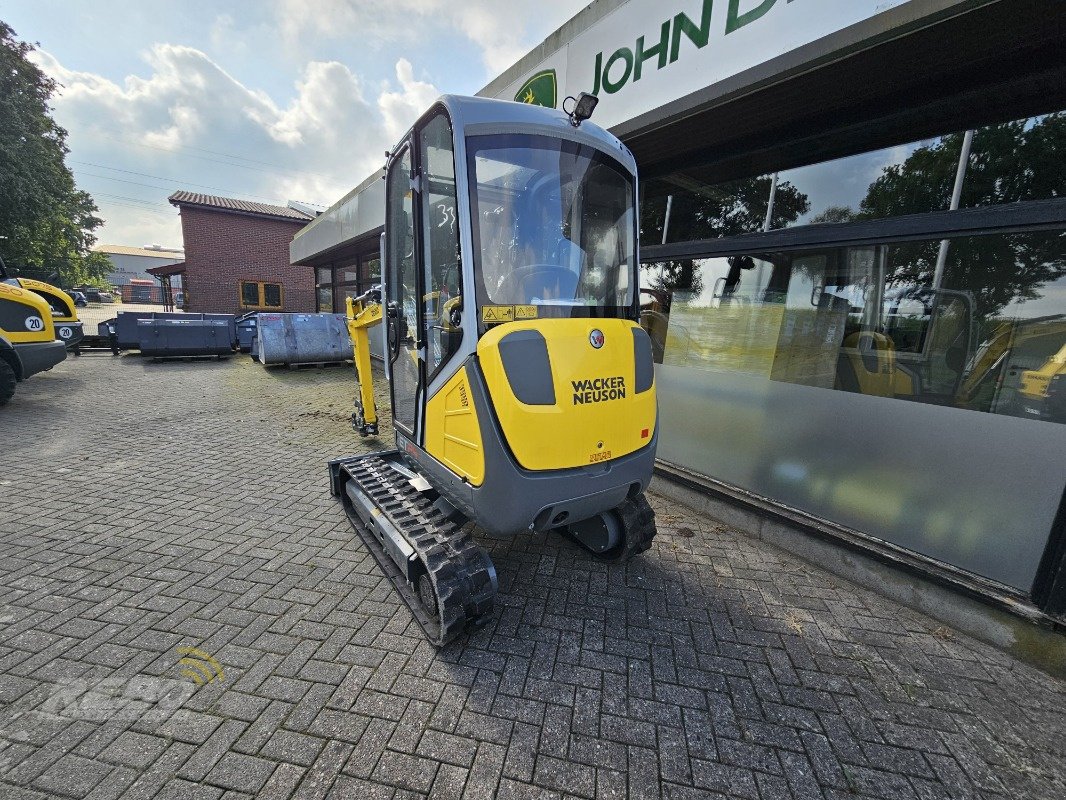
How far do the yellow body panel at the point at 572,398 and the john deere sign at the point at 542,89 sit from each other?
12.5 feet

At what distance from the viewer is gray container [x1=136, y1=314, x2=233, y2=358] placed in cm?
Answer: 1156

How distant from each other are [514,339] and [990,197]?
3.17 meters

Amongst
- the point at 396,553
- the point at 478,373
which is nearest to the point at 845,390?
the point at 478,373

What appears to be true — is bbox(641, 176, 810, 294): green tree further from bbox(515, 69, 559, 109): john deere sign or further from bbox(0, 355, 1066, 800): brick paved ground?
bbox(0, 355, 1066, 800): brick paved ground

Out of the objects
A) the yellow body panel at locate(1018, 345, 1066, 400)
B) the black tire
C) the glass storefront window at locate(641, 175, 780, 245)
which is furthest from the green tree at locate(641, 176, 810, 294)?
the black tire

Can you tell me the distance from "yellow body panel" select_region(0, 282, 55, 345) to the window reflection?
9.84m

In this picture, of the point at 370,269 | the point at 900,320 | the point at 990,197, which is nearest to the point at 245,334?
the point at 370,269

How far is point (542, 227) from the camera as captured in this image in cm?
253

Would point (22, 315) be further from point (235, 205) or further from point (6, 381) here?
point (235, 205)

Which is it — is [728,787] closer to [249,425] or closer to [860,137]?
[860,137]

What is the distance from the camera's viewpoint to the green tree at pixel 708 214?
3848mm

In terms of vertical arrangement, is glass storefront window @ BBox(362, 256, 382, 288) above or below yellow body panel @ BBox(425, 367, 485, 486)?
above

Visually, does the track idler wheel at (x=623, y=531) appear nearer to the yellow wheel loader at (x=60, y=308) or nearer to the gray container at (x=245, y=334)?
the yellow wheel loader at (x=60, y=308)

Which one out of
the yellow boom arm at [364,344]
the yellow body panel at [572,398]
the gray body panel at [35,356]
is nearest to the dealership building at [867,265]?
the yellow body panel at [572,398]
